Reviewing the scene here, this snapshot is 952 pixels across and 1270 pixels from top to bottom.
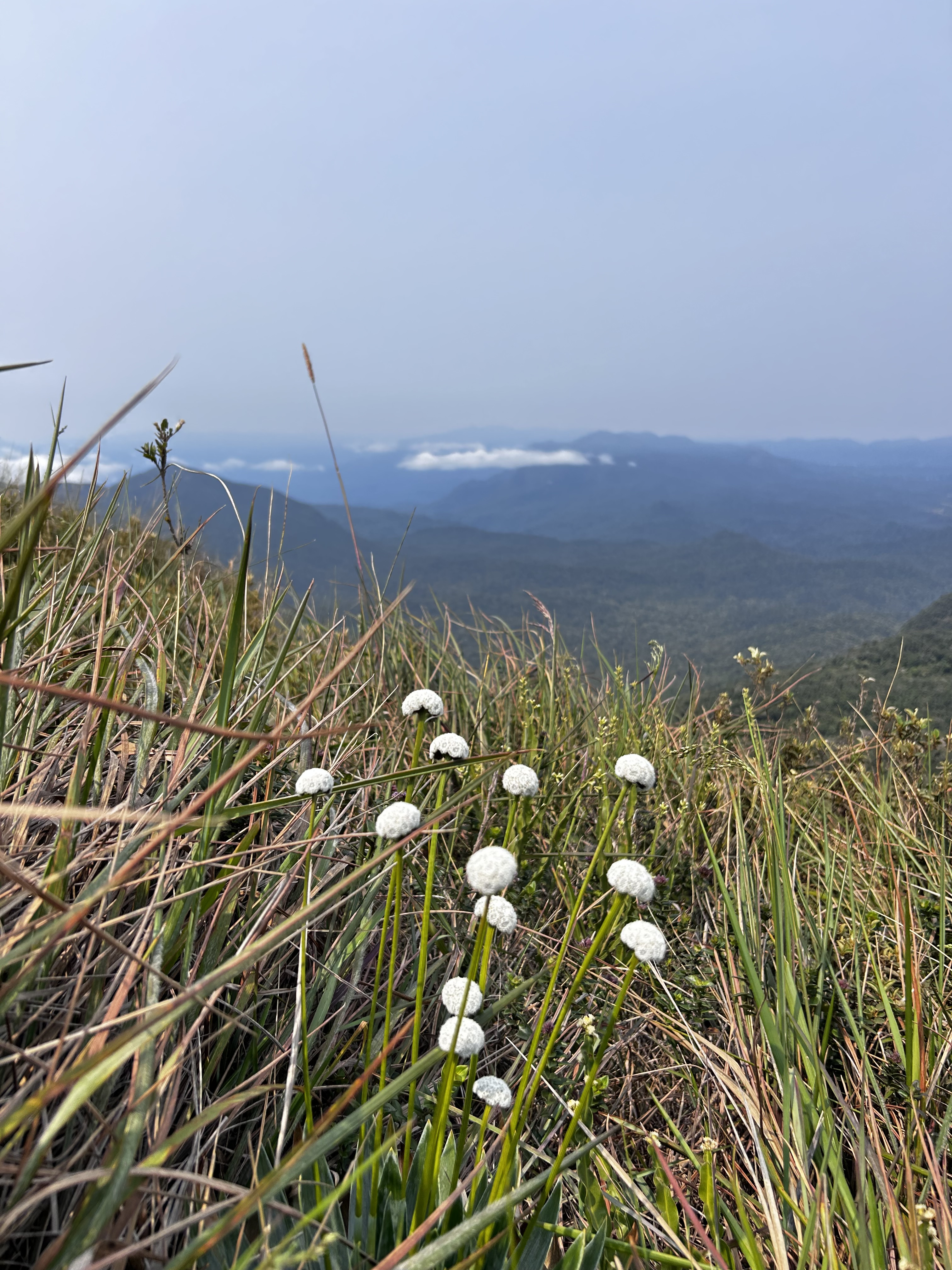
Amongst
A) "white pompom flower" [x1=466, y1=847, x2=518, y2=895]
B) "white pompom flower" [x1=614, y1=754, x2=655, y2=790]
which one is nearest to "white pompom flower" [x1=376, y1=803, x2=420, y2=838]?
"white pompom flower" [x1=466, y1=847, x2=518, y2=895]

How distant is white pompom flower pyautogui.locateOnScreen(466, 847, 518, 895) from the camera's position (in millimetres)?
1061

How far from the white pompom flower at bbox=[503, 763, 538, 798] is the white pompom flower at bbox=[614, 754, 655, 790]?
19 centimetres

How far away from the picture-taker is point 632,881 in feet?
3.84

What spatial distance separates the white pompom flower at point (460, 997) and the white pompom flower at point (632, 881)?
0.33 metres

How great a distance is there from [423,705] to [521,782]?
0.31 meters

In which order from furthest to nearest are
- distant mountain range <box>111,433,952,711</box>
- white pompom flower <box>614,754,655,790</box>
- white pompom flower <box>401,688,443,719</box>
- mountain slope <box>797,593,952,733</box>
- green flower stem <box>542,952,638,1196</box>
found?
distant mountain range <box>111,433,952,711</box>, mountain slope <box>797,593,952,733</box>, white pompom flower <box>401,688,443,719</box>, white pompom flower <box>614,754,655,790</box>, green flower stem <box>542,952,638,1196</box>

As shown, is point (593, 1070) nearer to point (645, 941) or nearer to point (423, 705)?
point (645, 941)

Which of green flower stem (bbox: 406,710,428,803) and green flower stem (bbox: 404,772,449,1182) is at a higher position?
green flower stem (bbox: 406,710,428,803)

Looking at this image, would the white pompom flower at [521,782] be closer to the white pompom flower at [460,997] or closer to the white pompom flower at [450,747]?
the white pompom flower at [450,747]

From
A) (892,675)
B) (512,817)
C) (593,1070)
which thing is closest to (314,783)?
(512,817)

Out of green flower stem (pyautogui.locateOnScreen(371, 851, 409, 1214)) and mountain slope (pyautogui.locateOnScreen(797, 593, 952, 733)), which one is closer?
green flower stem (pyautogui.locateOnScreen(371, 851, 409, 1214))

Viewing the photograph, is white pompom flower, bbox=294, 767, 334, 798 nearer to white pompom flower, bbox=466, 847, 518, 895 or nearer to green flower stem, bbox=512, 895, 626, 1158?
white pompom flower, bbox=466, 847, 518, 895

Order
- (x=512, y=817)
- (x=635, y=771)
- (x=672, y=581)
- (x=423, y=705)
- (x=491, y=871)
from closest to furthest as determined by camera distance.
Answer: (x=491, y=871) < (x=635, y=771) < (x=423, y=705) < (x=512, y=817) < (x=672, y=581)

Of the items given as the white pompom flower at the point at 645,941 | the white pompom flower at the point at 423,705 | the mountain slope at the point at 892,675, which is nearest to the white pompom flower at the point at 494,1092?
the white pompom flower at the point at 645,941
